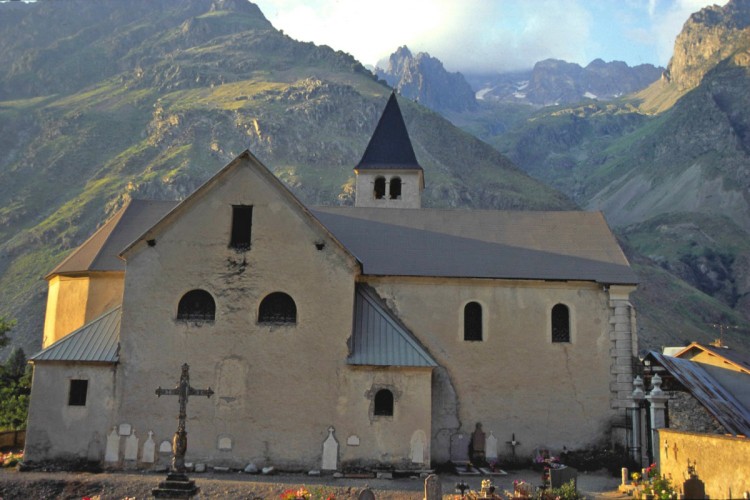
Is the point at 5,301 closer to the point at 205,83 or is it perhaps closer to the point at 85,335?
the point at 85,335

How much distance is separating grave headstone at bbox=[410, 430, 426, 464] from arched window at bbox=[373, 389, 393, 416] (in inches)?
42.4

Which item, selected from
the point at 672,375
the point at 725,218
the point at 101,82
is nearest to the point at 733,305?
the point at 725,218

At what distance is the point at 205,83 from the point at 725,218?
11170cm

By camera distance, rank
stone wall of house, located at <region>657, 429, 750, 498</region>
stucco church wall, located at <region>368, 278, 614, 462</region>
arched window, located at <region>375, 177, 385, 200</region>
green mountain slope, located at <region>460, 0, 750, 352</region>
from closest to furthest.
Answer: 1. stone wall of house, located at <region>657, 429, 750, 498</region>
2. stucco church wall, located at <region>368, 278, 614, 462</region>
3. arched window, located at <region>375, 177, 385, 200</region>
4. green mountain slope, located at <region>460, 0, 750, 352</region>

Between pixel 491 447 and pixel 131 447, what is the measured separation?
1181 cm

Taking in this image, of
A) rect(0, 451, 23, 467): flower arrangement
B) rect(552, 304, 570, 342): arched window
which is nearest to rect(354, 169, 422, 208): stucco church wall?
rect(552, 304, 570, 342): arched window

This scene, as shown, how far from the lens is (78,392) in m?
21.8

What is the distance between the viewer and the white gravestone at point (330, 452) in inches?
828

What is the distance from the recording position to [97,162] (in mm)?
118500

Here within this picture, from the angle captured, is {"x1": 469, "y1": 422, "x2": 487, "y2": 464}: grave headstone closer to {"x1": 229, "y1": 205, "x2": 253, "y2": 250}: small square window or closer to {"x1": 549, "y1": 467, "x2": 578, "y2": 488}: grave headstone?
{"x1": 549, "y1": 467, "x2": 578, "y2": 488}: grave headstone

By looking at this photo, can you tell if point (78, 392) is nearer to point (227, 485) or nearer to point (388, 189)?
point (227, 485)

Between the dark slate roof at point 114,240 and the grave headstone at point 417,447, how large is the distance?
1267 cm

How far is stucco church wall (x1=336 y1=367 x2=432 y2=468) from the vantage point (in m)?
21.0

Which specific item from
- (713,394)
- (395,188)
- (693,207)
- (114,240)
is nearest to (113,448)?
(114,240)
